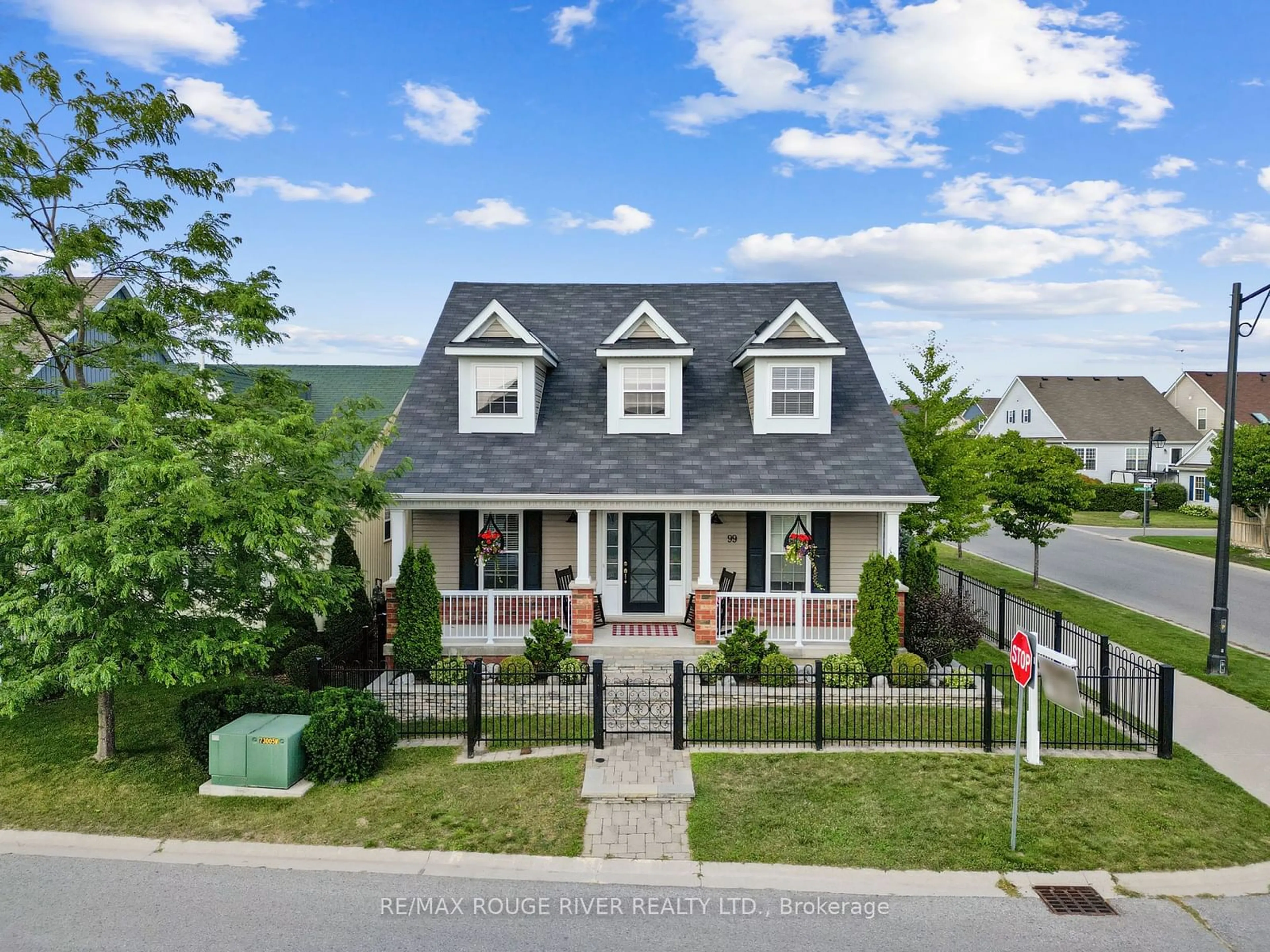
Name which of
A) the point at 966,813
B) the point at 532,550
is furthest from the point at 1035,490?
the point at 966,813

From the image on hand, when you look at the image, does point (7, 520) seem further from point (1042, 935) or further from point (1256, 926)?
point (1256, 926)

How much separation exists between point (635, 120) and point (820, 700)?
18.7 m

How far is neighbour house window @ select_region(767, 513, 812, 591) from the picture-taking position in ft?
52.7

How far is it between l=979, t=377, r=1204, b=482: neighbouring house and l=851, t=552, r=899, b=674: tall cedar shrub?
45071 millimetres

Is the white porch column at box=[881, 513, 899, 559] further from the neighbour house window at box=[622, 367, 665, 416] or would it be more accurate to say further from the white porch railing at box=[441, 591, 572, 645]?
the white porch railing at box=[441, 591, 572, 645]

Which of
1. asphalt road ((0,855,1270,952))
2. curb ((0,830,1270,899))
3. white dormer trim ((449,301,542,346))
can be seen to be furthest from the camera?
white dormer trim ((449,301,542,346))

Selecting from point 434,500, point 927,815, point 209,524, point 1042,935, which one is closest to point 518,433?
point 434,500

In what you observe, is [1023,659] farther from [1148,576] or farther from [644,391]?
[1148,576]

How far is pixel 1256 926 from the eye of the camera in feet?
22.2

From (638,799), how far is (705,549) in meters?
6.12

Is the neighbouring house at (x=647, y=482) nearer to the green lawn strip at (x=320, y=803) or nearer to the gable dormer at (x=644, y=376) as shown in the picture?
the gable dormer at (x=644, y=376)

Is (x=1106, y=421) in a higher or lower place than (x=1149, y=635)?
higher

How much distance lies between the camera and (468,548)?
638 inches

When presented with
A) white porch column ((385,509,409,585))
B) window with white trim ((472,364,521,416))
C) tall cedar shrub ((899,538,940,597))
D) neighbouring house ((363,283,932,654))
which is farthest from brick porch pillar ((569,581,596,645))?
tall cedar shrub ((899,538,940,597))
